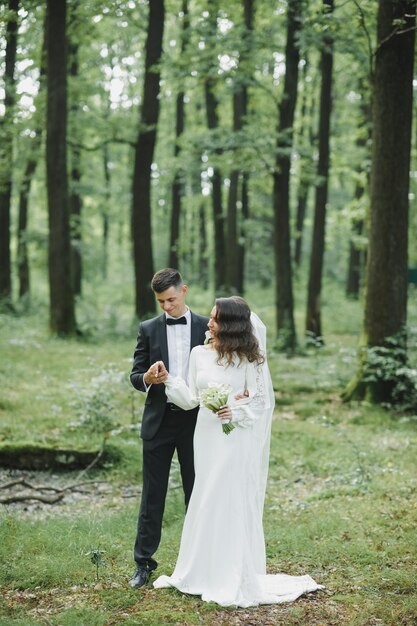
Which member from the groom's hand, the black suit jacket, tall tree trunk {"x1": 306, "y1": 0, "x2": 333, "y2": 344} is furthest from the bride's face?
tall tree trunk {"x1": 306, "y1": 0, "x2": 333, "y2": 344}

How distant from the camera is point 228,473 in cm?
508

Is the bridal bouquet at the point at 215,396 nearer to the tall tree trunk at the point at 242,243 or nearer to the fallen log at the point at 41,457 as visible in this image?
the fallen log at the point at 41,457

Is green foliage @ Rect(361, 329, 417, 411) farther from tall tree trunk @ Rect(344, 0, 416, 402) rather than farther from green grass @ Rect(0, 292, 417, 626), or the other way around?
green grass @ Rect(0, 292, 417, 626)

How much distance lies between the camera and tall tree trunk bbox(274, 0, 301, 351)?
17297mm

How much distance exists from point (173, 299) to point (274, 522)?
3.08 meters

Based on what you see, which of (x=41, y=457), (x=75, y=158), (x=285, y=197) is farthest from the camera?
(x=75, y=158)

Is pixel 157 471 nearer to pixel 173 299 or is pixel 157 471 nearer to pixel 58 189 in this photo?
pixel 173 299

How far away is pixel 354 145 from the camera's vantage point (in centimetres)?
2836

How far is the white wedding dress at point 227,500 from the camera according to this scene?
16.5 feet

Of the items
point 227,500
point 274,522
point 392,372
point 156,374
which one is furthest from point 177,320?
point 392,372

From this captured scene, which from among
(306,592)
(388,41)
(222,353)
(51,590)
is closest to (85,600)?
(51,590)

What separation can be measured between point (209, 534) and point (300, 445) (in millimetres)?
5075

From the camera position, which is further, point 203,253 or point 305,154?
point 203,253

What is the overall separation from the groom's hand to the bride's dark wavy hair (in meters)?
0.46
